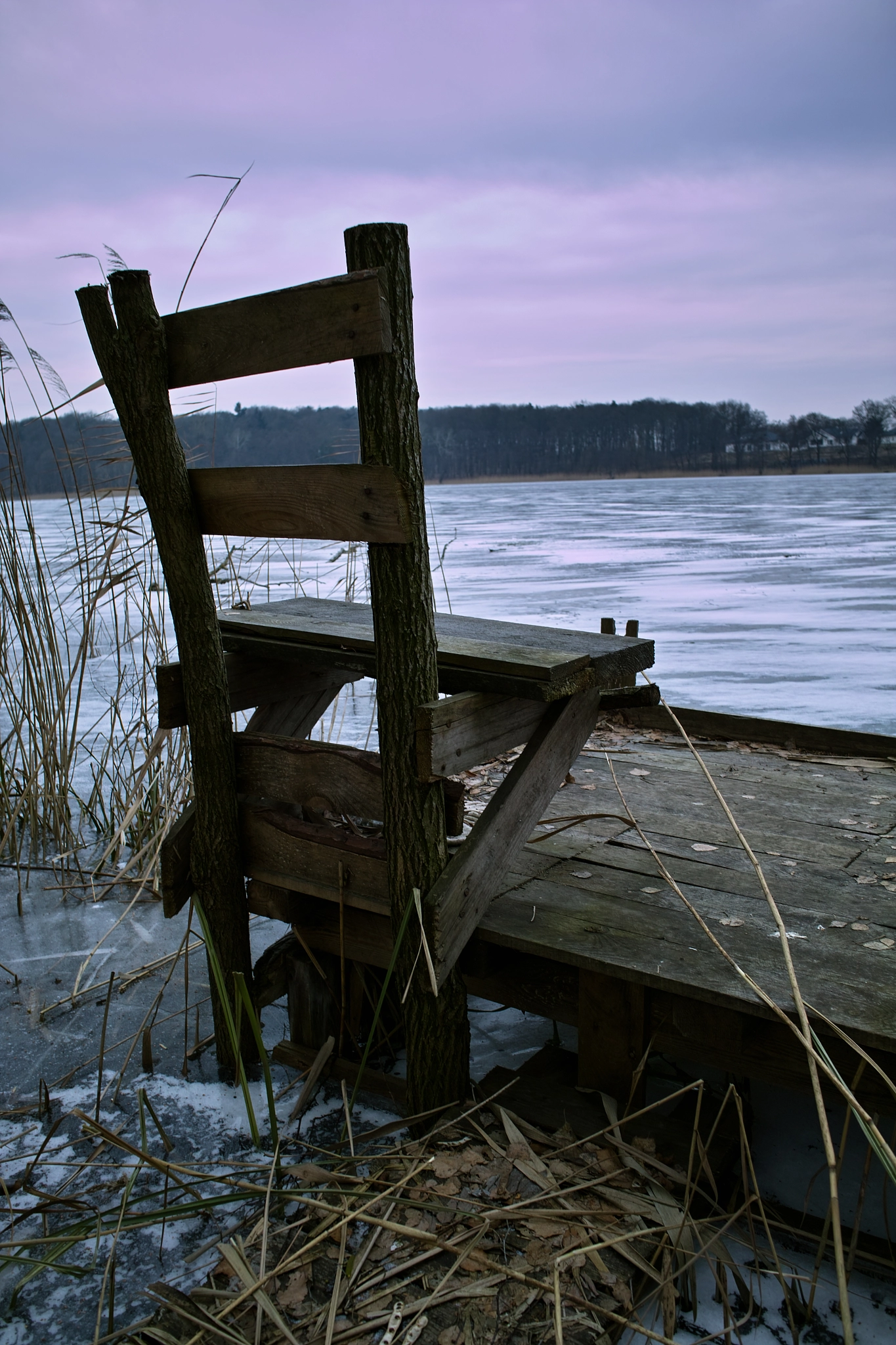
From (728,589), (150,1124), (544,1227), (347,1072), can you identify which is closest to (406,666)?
(544,1227)

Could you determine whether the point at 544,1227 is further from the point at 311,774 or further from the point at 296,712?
the point at 296,712

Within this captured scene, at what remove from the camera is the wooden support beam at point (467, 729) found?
2.08 m

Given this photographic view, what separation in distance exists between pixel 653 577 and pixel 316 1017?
32.6 feet

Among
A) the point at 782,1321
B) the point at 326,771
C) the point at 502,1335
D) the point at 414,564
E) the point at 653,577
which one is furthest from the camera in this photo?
the point at 653,577

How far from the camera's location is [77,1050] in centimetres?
289

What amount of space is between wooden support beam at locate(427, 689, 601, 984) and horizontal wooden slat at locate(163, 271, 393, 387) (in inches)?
40.1

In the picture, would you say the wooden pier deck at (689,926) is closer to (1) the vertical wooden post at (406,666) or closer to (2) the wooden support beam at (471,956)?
(2) the wooden support beam at (471,956)

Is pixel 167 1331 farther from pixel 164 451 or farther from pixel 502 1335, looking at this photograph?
pixel 164 451

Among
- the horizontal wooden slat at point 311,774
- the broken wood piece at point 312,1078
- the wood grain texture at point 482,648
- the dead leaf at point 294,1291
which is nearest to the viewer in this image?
the dead leaf at point 294,1291

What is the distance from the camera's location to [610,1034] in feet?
7.58

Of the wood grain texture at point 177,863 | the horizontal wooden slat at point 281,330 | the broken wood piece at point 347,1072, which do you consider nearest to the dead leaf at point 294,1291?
the broken wood piece at point 347,1072

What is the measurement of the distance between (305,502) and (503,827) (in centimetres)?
90

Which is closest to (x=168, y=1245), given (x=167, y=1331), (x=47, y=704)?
(x=167, y=1331)

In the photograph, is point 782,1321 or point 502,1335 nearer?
point 502,1335
